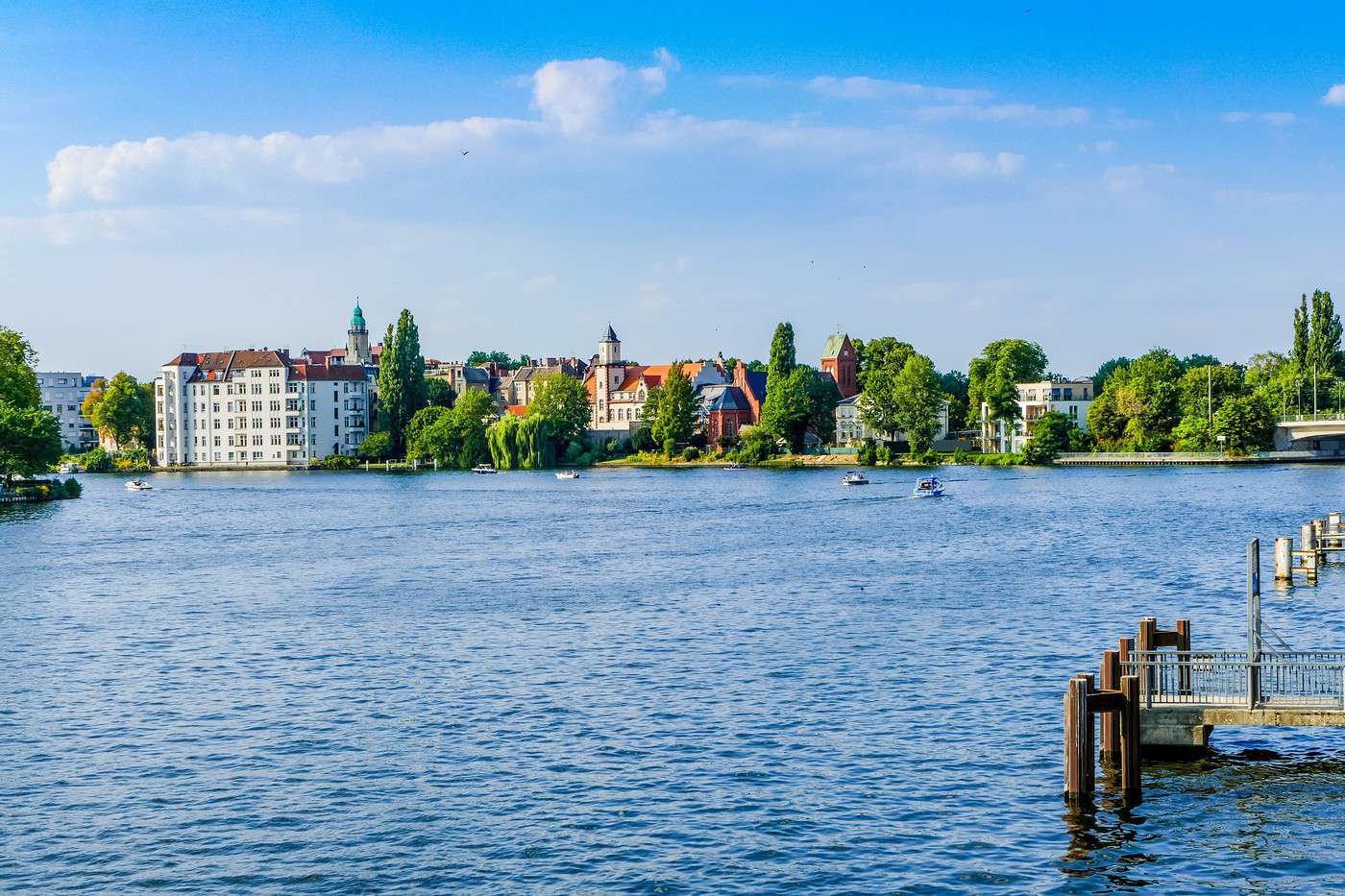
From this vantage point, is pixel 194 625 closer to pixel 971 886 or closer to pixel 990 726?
pixel 990 726

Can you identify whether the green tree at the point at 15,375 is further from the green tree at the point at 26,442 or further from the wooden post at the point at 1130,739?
the wooden post at the point at 1130,739

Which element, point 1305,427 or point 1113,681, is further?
point 1305,427

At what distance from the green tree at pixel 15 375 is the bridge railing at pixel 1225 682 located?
127022mm

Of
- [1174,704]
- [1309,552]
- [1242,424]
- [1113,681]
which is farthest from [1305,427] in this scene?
[1113,681]

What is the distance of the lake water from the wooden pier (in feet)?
2.83

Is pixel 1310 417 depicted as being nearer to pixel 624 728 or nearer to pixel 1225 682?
pixel 1225 682

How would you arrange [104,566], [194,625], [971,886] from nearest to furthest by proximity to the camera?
[971,886] < [194,625] < [104,566]

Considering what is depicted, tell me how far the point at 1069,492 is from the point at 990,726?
101458 millimetres

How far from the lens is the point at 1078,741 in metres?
28.1

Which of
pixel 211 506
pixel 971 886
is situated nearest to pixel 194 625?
pixel 971 886

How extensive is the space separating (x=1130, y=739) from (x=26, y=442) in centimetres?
11806

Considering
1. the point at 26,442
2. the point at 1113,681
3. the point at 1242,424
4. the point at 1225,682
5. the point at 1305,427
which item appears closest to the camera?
the point at 1113,681

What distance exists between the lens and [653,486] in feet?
531

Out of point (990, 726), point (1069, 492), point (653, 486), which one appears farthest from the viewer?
point (653, 486)
